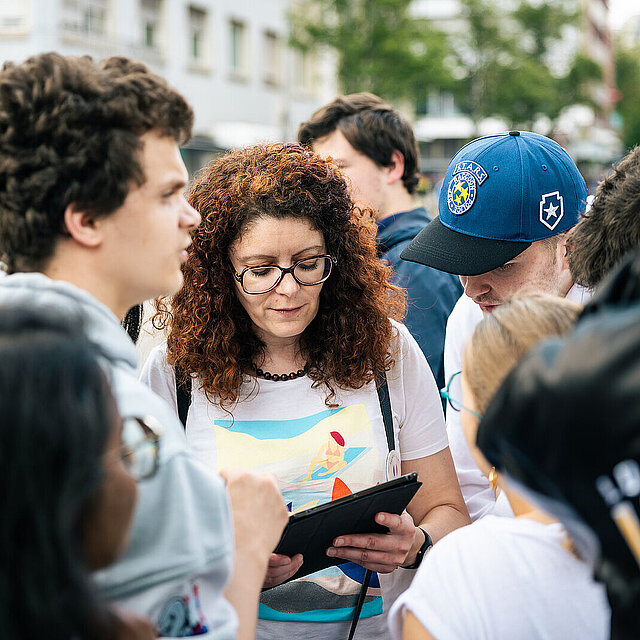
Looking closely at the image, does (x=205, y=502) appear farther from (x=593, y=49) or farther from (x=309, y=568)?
(x=593, y=49)

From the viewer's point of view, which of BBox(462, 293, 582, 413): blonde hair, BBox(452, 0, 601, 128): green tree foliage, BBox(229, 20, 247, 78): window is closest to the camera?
BBox(462, 293, 582, 413): blonde hair

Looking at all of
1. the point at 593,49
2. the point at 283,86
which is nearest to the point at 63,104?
the point at 283,86

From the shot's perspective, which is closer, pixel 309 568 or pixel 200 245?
pixel 309 568

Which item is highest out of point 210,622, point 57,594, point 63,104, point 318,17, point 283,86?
point 63,104

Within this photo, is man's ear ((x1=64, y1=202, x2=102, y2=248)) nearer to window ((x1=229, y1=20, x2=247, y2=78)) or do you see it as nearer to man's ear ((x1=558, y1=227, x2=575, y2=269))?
man's ear ((x1=558, y1=227, x2=575, y2=269))

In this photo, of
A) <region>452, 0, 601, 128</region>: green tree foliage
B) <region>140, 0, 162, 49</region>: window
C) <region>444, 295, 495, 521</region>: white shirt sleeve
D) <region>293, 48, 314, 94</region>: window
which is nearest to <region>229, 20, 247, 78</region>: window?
<region>293, 48, 314, 94</region>: window

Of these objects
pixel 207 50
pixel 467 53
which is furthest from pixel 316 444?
pixel 467 53

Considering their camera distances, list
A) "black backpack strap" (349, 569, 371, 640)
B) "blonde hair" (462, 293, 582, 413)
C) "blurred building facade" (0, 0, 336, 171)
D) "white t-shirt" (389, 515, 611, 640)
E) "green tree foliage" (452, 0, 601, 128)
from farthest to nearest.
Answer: "green tree foliage" (452, 0, 601, 128)
"blurred building facade" (0, 0, 336, 171)
"black backpack strap" (349, 569, 371, 640)
"blonde hair" (462, 293, 582, 413)
"white t-shirt" (389, 515, 611, 640)

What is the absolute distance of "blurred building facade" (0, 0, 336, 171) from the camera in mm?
17984

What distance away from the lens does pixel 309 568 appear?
2.10 m

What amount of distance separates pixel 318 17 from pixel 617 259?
26054 mm

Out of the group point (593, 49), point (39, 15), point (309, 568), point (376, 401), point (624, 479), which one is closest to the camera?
point (624, 479)

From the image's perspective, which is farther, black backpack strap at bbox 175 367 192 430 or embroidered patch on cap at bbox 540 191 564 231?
embroidered patch on cap at bbox 540 191 564 231

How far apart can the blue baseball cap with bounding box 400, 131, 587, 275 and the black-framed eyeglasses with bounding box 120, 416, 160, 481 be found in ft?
5.00
